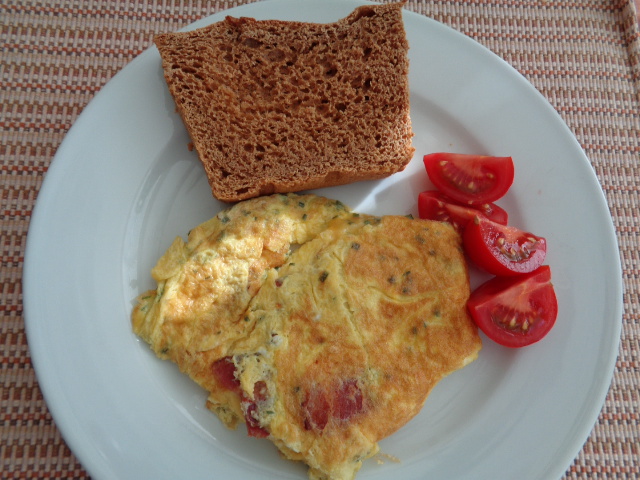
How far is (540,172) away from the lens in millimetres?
3000

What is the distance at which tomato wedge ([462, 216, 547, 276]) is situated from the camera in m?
2.66

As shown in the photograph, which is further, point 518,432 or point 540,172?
point 540,172

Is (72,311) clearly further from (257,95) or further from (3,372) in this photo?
(257,95)

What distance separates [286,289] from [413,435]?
1.01 meters

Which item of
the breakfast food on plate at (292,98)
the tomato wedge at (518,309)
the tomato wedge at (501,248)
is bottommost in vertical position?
the tomato wedge at (518,309)

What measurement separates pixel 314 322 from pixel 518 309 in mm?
1037

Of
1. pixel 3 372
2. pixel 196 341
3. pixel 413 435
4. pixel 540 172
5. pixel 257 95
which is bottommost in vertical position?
pixel 413 435

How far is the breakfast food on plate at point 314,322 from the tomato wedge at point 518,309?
89 mm

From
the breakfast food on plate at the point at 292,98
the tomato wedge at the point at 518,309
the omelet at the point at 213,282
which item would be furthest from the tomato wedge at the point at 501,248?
the omelet at the point at 213,282

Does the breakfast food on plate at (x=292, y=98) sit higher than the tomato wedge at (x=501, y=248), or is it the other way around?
the breakfast food on plate at (x=292, y=98)

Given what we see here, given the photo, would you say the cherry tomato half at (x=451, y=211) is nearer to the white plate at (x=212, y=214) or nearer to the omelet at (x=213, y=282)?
the white plate at (x=212, y=214)

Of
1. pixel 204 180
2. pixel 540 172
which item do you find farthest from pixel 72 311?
pixel 540 172

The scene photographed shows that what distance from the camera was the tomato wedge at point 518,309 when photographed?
2.62m

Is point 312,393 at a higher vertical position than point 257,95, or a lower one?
lower
